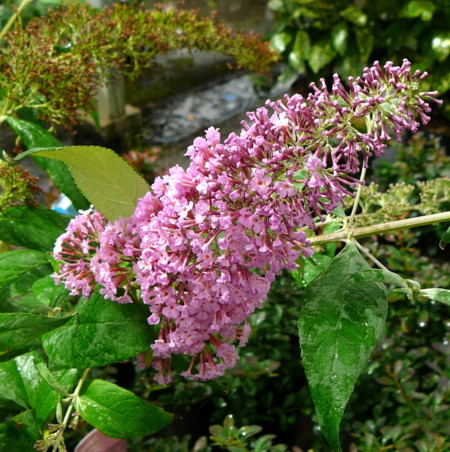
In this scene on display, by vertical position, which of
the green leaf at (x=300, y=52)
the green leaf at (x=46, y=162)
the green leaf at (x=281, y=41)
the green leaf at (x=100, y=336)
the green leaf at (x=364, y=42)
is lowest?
the green leaf at (x=364, y=42)

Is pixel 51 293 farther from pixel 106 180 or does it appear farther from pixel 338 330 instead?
pixel 338 330

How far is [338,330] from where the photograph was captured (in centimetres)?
45

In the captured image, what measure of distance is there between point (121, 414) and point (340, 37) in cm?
214

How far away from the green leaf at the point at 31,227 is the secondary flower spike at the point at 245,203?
0.56ft

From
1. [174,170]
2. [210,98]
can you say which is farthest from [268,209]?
[210,98]

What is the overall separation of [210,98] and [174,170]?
1.41 meters

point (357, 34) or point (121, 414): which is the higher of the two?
point (121, 414)

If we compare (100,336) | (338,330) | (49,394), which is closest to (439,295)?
(338,330)

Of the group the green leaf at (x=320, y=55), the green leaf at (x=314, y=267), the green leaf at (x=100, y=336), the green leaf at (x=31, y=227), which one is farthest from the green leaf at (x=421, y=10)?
the green leaf at (x=100, y=336)

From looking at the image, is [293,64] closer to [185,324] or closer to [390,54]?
Answer: [390,54]

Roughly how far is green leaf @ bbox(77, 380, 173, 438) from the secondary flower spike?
10 cm

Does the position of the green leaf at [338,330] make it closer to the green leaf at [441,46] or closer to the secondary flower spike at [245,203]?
the secondary flower spike at [245,203]

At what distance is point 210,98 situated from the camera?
1.83 meters

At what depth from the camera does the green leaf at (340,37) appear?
2.35 meters
